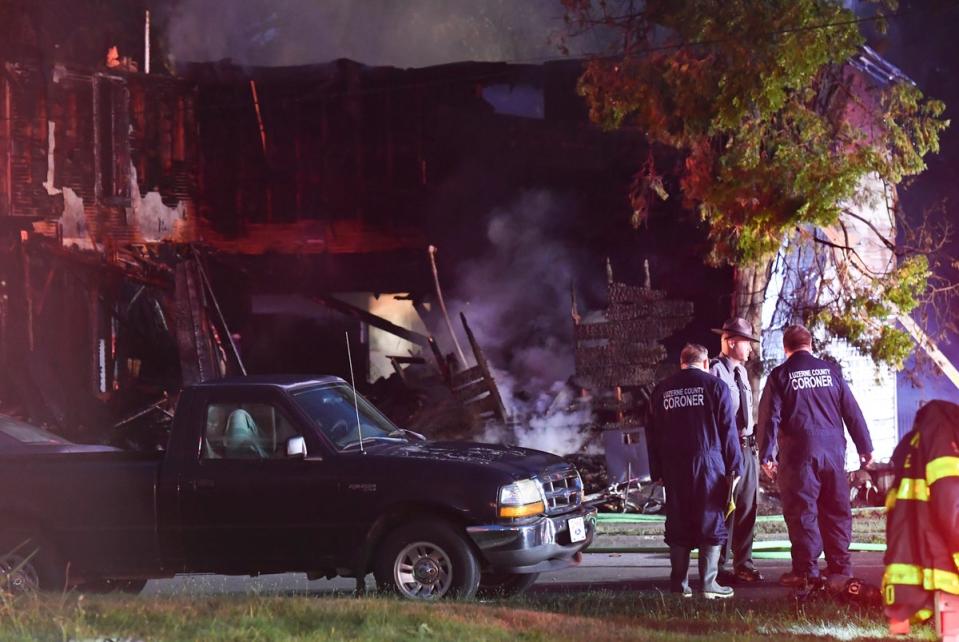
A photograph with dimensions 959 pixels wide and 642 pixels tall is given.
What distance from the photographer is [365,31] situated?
57.8 feet

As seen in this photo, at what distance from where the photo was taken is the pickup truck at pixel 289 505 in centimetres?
845

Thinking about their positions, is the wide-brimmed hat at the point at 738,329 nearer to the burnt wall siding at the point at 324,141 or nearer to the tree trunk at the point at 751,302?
the tree trunk at the point at 751,302

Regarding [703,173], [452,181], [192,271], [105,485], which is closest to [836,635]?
[105,485]

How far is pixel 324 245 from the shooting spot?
17.4 m

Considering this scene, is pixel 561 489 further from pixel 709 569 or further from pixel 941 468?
pixel 941 468

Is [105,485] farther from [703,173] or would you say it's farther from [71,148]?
[71,148]

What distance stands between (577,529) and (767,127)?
271 inches

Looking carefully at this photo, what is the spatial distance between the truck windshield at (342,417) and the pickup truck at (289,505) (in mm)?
18

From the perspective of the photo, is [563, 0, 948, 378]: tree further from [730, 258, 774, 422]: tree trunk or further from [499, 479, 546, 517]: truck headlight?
[499, 479, 546, 517]: truck headlight

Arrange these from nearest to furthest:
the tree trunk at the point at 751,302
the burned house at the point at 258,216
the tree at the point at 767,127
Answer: the tree at the point at 767,127
the tree trunk at the point at 751,302
the burned house at the point at 258,216

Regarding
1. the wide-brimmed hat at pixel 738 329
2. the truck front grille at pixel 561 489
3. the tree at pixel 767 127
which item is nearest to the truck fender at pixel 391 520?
the truck front grille at pixel 561 489

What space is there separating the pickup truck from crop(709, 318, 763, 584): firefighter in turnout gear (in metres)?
1.32

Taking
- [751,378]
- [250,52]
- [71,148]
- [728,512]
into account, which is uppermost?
[250,52]

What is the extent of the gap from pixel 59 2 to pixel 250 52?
263 cm
